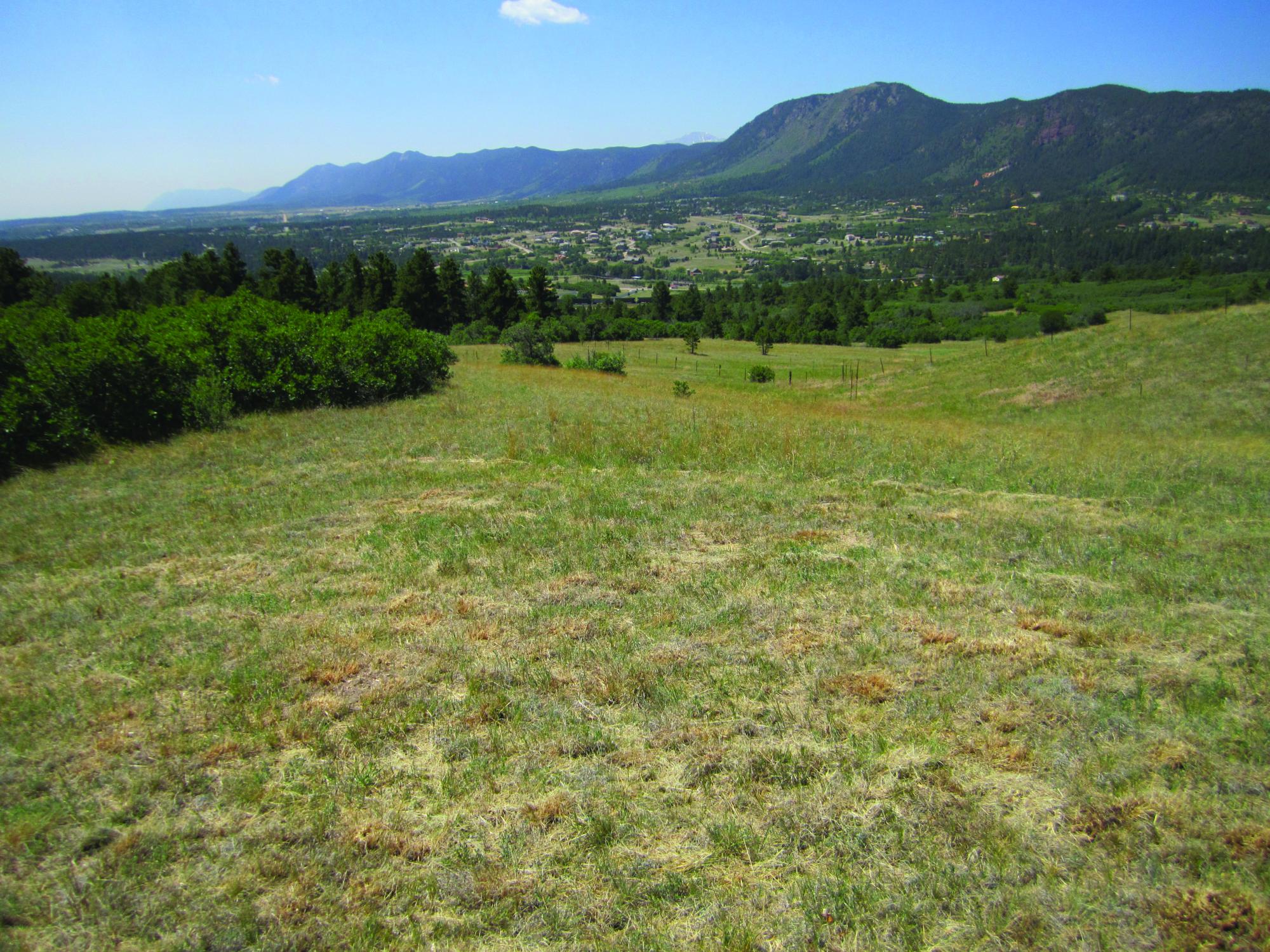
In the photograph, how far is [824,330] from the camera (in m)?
89.0

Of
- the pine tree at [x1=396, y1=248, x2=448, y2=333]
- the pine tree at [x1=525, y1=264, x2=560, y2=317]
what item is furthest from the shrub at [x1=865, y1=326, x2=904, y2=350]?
the pine tree at [x1=396, y1=248, x2=448, y2=333]

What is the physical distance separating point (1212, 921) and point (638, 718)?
10.8ft

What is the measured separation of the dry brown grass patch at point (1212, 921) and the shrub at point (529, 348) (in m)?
38.6

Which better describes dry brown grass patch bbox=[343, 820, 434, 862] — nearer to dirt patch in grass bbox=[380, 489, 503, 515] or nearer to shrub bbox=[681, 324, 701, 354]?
dirt patch in grass bbox=[380, 489, 503, 515]

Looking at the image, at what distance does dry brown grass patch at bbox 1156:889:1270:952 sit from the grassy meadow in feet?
0.04

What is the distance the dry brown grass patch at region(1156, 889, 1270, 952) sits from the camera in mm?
3178

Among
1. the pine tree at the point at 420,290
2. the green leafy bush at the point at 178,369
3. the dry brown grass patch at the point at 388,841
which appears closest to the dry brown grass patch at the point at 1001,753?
the dry brown grass patch at the point at 388,841

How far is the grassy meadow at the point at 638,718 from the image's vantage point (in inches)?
138

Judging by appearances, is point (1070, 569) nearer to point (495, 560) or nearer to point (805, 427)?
point (495, 560)

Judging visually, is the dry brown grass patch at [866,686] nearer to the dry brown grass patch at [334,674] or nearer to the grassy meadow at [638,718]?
the grassy meadow at [638,718]

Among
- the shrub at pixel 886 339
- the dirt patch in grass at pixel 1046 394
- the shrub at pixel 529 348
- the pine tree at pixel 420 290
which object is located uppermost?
the pine tree at pixel 420 290

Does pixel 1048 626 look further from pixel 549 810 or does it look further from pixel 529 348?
pixel 529 348

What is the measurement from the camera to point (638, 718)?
5.08 metres

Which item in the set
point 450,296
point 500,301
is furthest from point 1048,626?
point 450,296
